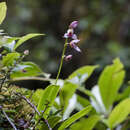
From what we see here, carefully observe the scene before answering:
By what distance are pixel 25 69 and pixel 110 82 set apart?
36cm

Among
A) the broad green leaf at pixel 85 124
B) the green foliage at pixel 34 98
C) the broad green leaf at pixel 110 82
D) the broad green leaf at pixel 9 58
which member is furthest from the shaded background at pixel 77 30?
the broad green leaf at pixel 9 58

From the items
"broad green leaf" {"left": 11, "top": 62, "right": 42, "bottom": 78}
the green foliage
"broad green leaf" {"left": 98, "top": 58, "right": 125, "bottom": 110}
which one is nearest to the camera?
the green foliage

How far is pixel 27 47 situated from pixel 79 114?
2.65 m

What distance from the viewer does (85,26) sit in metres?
3.10

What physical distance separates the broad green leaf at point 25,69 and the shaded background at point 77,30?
2139 mm

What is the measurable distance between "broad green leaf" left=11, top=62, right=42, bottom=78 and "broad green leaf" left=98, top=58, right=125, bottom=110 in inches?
11.2

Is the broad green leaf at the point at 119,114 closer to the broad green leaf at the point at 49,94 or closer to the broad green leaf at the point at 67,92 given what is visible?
the broad green leaf at the point at 67,92

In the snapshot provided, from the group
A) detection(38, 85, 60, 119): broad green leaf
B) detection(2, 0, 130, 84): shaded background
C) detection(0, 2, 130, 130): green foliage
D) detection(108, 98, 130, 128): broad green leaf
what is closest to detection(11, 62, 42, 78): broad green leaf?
detection(0, 2, 130, 130): green foliage

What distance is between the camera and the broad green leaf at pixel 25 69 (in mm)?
550

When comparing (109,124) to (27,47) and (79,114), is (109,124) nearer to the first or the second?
(79,114)

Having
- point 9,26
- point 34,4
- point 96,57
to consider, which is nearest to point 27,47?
point 9,26

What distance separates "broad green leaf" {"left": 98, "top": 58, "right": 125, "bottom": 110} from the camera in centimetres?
86

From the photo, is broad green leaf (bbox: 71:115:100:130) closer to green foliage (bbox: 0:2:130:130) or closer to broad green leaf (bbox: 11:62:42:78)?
green foliage (bbox: 0:2:130:130)

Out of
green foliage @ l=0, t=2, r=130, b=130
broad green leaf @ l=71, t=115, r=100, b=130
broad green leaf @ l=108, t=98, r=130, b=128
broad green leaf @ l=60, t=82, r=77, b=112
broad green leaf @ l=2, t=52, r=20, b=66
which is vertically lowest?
broad green leaf @ l=108, t=98, r=130, b=128
